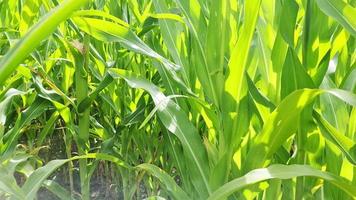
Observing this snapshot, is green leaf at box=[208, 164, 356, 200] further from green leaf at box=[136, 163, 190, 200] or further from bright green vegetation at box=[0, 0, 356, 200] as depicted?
green leaf at box=[136, 163, 190, 200]

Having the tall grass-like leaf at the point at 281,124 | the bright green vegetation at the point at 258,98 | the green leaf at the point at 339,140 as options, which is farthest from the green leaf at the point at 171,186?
the green leaf at the point at 339,140

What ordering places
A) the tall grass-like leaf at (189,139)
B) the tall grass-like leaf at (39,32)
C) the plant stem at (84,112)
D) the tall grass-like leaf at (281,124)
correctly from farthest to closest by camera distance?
1. the plant stem at (84,112)
2. the tall grass-like leaf at (189,139)
3. the tall grass-like leaf at (281,124)
4. the tall grass-like leaf at (39,32)

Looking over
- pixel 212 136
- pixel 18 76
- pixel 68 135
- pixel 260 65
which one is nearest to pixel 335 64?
pixel 260 65

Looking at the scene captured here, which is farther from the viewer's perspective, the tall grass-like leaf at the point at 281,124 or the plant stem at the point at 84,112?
the plant stem at the point at 84,112

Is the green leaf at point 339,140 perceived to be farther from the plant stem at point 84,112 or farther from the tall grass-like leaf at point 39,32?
the plant stem at point 84,112

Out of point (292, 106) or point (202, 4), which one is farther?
point (202, 4)

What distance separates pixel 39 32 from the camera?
1.31 feet

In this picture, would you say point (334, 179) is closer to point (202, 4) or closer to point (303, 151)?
point (303, 151)

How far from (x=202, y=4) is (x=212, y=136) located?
0.21 meters

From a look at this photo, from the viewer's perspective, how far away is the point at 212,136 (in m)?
0.81

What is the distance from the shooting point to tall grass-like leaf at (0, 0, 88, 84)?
39cm

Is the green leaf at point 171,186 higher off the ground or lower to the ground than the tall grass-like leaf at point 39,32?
lower

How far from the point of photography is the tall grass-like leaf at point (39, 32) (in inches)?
15.5

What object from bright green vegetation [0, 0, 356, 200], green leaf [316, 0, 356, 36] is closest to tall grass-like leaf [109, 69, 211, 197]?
bright green vegetation [0, 0, 356, 200]
